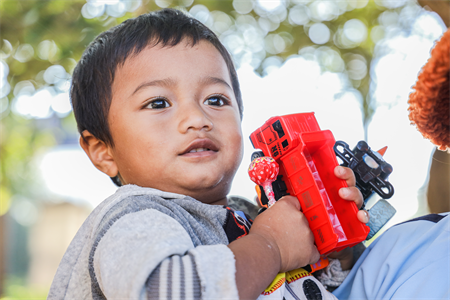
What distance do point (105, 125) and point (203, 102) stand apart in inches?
14.2

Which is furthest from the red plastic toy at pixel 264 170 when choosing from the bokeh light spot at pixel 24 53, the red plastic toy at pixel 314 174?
the bokeh light spot at pixel 24 53

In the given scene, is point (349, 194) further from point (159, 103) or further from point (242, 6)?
point (242, 6)

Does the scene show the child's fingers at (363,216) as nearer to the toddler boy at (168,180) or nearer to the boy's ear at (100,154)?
the toddler boy at (168,180)

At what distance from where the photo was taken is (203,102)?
1.17 m

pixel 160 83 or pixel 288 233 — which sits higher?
pixel 160 83

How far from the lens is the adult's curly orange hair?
0.60 metres

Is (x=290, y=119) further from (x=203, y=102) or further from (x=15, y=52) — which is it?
(x=15, y=52)

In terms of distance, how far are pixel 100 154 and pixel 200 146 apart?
44cm

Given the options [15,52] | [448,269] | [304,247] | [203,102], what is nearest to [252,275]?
[304,247]

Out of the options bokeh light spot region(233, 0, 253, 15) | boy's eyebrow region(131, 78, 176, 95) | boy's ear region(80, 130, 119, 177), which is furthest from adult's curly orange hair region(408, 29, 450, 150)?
bokeh light spot region(233, 0, 253, 15)

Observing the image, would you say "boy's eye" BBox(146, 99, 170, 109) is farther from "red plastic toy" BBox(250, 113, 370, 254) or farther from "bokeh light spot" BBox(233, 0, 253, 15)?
"bokeh light spot" BBox(233, 0, 253, 15)

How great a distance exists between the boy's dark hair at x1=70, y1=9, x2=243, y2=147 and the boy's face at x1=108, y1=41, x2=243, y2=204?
0.04 meters

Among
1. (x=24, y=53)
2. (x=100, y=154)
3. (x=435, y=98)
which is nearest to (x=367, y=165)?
(x=435, y=98)

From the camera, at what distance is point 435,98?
0.62 m
